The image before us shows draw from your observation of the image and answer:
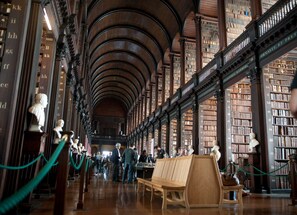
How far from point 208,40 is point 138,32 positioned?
6.86 meters

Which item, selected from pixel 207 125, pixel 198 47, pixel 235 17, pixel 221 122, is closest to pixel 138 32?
pixel 198 47

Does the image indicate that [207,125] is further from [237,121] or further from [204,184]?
[204,184]

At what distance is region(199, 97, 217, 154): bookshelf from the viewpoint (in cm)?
973

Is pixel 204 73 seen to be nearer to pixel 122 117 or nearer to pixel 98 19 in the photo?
pixel 98 19

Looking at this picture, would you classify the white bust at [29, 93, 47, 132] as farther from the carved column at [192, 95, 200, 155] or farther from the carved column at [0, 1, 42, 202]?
the carved column at [192, 95, 200, 155]

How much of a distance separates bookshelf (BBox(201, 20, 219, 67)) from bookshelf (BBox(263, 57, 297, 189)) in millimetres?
3799

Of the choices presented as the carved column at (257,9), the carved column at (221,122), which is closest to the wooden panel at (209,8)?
the carved column at (221,122)

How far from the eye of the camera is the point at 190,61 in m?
12.4

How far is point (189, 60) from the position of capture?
12.4 metres

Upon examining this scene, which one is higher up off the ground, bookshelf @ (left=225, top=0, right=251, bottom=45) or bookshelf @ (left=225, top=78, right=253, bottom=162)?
bookshelf @ (left=225, top=0, right=251, bottom=45)

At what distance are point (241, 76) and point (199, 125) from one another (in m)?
3.01

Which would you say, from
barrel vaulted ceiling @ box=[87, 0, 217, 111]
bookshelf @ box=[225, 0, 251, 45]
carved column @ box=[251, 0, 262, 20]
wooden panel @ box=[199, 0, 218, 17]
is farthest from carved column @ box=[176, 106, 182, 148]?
carved column @ box=[251, 0, 262, 20]

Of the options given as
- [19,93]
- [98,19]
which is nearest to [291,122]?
[19,93]

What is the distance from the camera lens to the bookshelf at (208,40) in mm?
10492
